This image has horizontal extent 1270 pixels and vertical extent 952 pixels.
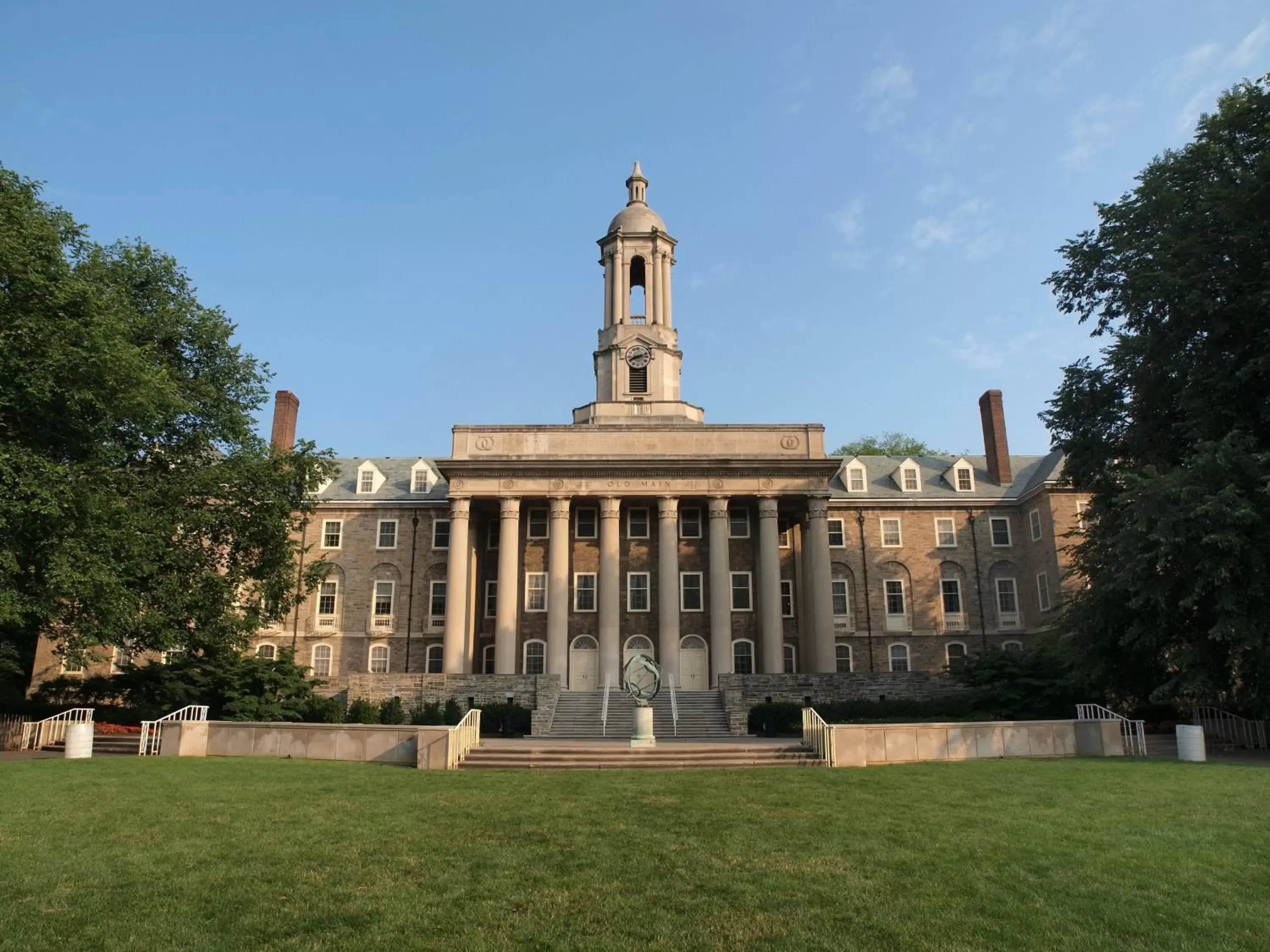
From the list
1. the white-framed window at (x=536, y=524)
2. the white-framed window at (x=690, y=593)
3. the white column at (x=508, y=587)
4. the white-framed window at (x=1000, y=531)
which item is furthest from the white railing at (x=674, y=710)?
the white-framed window at (x=1000, y=531)

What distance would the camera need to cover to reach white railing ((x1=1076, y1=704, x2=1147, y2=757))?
2245 cm

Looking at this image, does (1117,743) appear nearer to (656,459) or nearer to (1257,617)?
(1257,617)

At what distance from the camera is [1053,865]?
948 centimetres

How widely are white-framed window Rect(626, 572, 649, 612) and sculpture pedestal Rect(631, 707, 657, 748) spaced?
20672mm

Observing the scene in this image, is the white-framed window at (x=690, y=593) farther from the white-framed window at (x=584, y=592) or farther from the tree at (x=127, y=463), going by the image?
the tree at (x=127, y=463)

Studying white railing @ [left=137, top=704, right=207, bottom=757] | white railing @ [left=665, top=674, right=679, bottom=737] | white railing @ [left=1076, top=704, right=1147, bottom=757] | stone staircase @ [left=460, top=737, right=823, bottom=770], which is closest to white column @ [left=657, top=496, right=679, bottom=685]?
white railing @ [left=665, top=674, right=679, bottom=737]

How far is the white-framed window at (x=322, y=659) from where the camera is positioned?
47719mm

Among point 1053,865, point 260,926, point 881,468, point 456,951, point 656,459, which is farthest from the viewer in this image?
point 881,468

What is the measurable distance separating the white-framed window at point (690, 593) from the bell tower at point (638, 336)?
8.15m

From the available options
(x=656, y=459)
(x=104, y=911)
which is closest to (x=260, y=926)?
(x=104, y=911)

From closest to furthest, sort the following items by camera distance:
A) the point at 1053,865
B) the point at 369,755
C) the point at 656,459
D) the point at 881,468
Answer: the point at 1053,865
the point at 369,755
the point at 656,459
the point at 881,468

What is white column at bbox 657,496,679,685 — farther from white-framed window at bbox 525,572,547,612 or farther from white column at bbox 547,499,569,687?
white-framed window at bbox 525,572,547,612

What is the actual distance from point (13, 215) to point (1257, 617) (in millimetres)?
32431

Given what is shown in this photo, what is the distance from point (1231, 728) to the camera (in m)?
26.0
